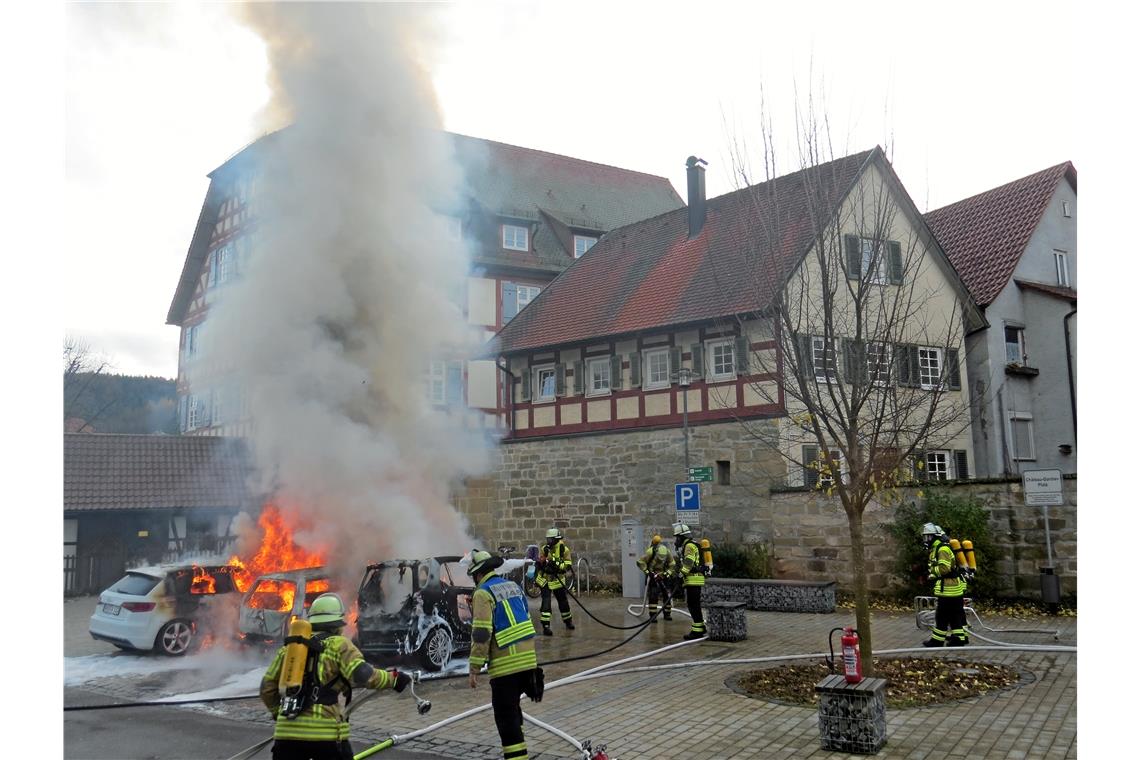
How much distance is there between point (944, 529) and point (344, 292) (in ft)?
35.6

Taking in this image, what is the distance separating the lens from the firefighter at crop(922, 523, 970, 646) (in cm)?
996

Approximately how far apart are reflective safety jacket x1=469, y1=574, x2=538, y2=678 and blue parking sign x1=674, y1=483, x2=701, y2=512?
9.26 m

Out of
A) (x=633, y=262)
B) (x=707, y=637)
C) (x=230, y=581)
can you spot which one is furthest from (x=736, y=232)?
(x=230, y=581)

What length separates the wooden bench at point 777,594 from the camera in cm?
1448

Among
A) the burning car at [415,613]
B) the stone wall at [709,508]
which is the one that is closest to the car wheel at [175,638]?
→ the burning car at [415,613]

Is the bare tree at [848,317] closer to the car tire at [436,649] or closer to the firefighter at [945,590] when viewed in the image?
the firefighter at [945,590]

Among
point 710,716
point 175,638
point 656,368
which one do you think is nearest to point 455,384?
point 656,368

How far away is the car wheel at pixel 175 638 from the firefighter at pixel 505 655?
293 inches

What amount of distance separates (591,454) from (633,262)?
583 centimetres

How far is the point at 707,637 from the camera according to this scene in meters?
11.8

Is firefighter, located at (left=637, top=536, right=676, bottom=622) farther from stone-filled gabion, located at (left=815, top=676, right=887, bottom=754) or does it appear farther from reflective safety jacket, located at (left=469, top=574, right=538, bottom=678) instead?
reflective safety jacket, located at (left=469, top=574, right=538, bottom=678)

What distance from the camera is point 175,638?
38.9 ft

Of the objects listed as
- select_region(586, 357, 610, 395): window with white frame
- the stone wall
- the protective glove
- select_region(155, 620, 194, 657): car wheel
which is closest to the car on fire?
select_region(155, 620, 194, 657): car wheel

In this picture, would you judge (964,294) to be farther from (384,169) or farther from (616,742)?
(616,742)
